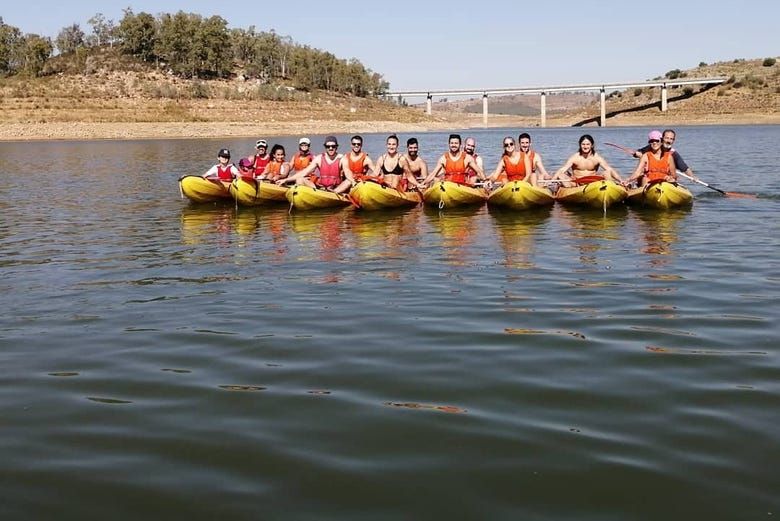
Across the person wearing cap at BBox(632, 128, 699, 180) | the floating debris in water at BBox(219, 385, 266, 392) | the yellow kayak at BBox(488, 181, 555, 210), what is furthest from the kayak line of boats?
the floating debris in water at BBox(219, 385, 266, 392)

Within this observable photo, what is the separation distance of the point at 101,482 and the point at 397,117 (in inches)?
4038

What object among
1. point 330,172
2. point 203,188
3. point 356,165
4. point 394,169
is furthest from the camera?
point 203,188

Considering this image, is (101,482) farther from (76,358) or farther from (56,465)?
(76,358)

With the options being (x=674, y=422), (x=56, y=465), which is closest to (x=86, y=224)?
(x=56, y=465)

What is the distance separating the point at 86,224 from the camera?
1539cm

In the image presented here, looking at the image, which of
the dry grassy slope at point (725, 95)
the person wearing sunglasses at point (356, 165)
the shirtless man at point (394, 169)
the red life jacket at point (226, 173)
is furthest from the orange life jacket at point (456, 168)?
the dry grassy slope at point (725, 95)

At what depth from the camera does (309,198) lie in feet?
54.3

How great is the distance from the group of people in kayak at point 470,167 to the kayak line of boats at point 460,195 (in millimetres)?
331

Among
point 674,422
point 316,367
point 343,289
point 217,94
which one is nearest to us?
point 674,422

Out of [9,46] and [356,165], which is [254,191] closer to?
[356,165]

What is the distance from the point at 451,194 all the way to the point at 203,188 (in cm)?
573

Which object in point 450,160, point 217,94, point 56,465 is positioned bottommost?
point 56,465

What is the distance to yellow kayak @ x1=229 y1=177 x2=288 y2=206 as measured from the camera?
17438 mm

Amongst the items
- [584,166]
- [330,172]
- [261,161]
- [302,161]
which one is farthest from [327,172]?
[584,166]
